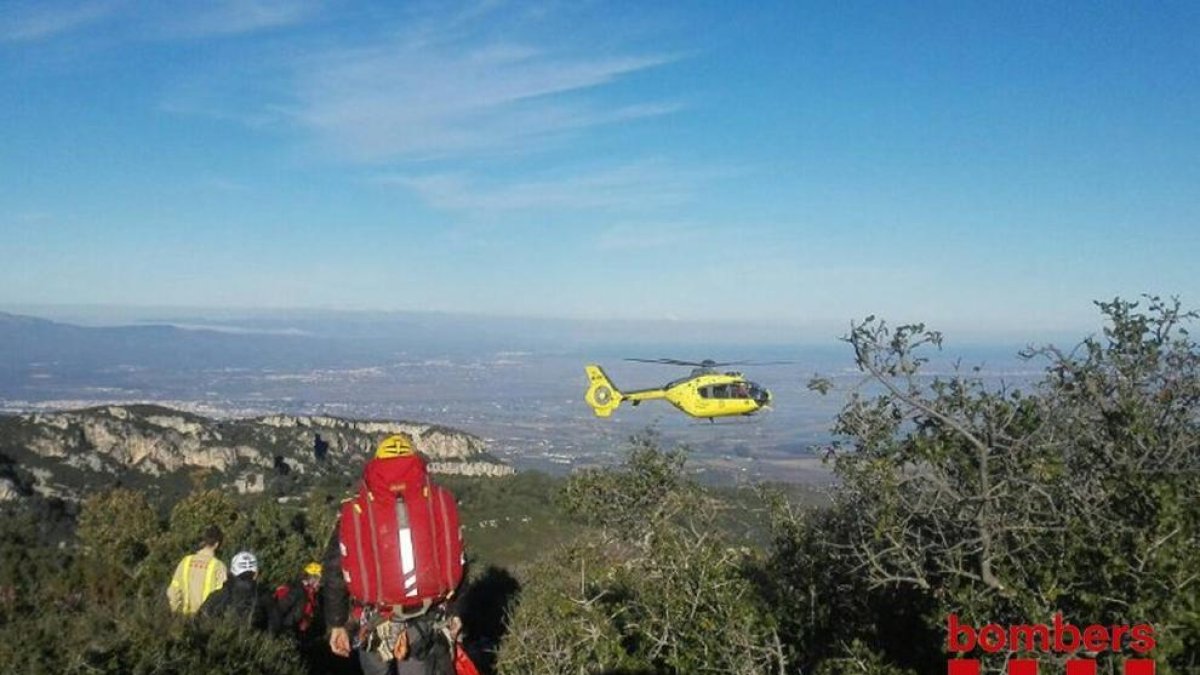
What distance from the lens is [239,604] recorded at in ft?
24.3

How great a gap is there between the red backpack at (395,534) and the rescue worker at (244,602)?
96.1 inches

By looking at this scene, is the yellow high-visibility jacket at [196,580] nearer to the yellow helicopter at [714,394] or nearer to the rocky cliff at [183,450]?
the yellow helicopter at [714,394]

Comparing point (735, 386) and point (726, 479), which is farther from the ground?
point (735, 386)

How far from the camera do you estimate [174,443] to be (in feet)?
168

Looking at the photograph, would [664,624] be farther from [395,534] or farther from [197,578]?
[197,578]

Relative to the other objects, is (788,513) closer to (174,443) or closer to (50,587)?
(50,587)

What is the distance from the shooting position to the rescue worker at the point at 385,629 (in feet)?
16.8

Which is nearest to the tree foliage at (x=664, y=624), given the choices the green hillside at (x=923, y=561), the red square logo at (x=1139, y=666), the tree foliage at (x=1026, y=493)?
the green hillside at (x=923, y=561)

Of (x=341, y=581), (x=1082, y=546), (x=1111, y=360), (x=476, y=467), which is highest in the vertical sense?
(x=1111, y=360)

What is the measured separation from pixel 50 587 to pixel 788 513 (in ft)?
29.0

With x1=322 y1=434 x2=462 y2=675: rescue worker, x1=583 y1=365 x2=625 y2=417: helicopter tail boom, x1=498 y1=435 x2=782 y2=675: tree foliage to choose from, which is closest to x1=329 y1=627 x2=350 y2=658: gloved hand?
x1=322 y1=434 x2=462 y2=675: rescue worker

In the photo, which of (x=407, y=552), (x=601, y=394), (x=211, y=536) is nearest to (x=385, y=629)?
(x=407, y=552)

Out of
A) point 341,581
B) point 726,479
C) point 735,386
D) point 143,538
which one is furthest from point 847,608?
point 143,538

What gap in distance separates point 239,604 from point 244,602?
0.06 metres
